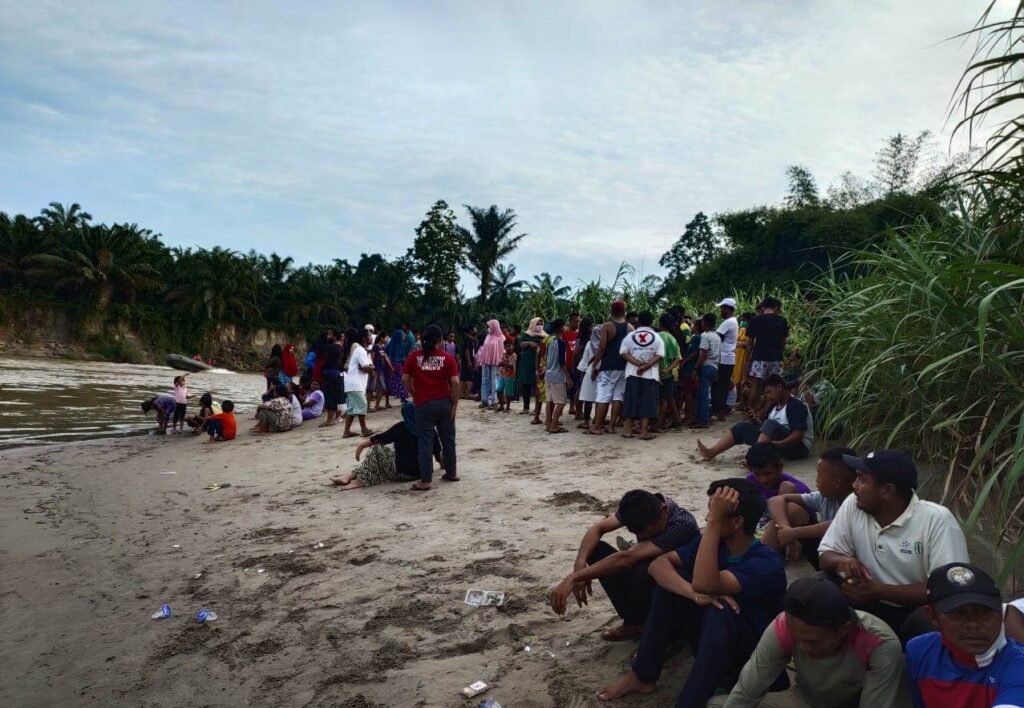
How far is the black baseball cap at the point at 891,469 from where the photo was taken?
2.99m

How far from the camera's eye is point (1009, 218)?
4059 mm

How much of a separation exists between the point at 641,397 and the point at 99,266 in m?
40.1

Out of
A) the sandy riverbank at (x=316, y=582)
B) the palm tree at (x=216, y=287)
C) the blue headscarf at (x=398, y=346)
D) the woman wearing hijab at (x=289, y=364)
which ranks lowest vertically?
the sandy riverbank at (x=316, y=582)

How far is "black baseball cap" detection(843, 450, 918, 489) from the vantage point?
299cm

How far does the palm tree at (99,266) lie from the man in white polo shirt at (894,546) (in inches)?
1706

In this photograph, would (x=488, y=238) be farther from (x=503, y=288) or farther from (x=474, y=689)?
(x=474, y=689)

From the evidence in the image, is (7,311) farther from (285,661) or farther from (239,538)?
(285,661)

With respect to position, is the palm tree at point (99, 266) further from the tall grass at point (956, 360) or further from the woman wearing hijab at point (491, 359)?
the tall grass at point (956, 360)

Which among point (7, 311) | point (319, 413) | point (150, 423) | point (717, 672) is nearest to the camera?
point (717, 672)

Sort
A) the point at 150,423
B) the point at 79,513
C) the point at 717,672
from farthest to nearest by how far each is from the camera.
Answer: the point at 150,423 < the point at 79,513 < the point at 717,672

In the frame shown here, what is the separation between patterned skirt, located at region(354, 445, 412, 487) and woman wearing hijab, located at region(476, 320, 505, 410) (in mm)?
4888

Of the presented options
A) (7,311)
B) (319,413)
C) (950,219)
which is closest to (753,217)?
(319,413)

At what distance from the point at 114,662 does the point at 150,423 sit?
12.1 metres

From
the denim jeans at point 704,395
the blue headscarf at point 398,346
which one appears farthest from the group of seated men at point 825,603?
the blue headscarf at point 398,346
